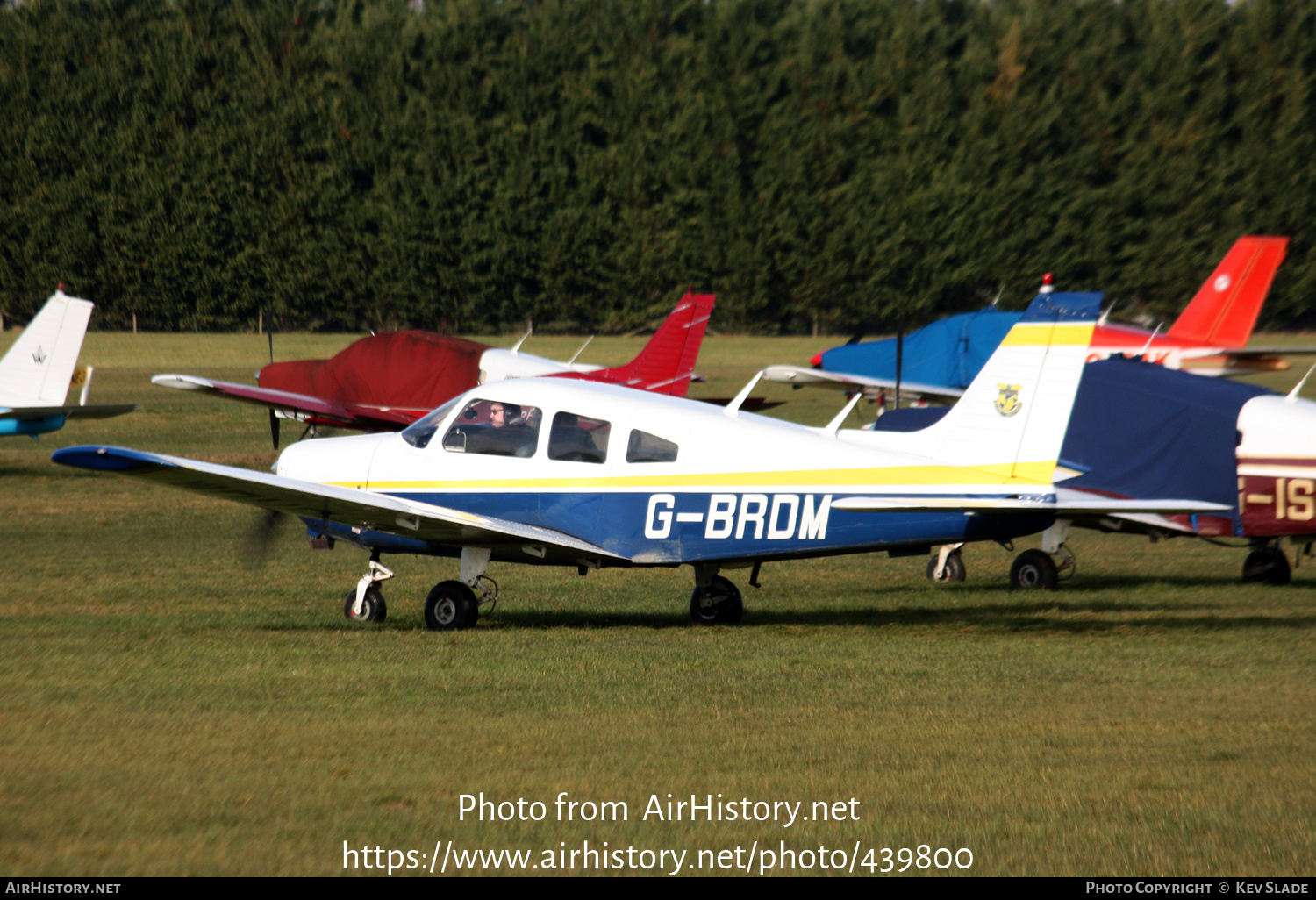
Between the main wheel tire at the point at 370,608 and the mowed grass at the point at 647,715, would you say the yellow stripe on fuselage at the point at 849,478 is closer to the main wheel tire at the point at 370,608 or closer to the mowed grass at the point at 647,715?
the mowed grass at the point at 647,715

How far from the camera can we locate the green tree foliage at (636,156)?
5384 centimetres

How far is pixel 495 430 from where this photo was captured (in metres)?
9.98

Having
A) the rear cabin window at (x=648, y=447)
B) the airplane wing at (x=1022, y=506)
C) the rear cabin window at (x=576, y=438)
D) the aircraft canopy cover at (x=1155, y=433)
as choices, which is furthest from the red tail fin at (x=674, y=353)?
the airplane wing at (x=1022, y=506)

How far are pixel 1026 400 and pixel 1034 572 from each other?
379cm

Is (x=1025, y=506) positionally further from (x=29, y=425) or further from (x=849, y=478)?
(x=29, y=425)

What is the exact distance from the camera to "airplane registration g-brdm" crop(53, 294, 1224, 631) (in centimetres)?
892

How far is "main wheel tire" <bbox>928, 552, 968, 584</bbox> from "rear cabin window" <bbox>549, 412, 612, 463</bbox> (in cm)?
466

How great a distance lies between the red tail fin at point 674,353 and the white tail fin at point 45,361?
25.2 feet

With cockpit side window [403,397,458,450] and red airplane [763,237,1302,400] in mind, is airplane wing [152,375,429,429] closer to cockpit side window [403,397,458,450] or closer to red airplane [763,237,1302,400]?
red airplane [763,237,1302,400]

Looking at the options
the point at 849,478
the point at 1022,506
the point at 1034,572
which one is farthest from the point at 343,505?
the point at 1034,572

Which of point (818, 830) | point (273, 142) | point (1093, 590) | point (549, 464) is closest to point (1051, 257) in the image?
point (273, 142)

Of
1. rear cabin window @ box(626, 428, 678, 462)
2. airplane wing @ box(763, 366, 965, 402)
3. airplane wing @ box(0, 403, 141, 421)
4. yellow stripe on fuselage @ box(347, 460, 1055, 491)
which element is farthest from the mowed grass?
airplane wing @ box(763, 366, 965, 402)

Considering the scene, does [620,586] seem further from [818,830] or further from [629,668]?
[818,830]

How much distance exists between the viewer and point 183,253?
53.1m
